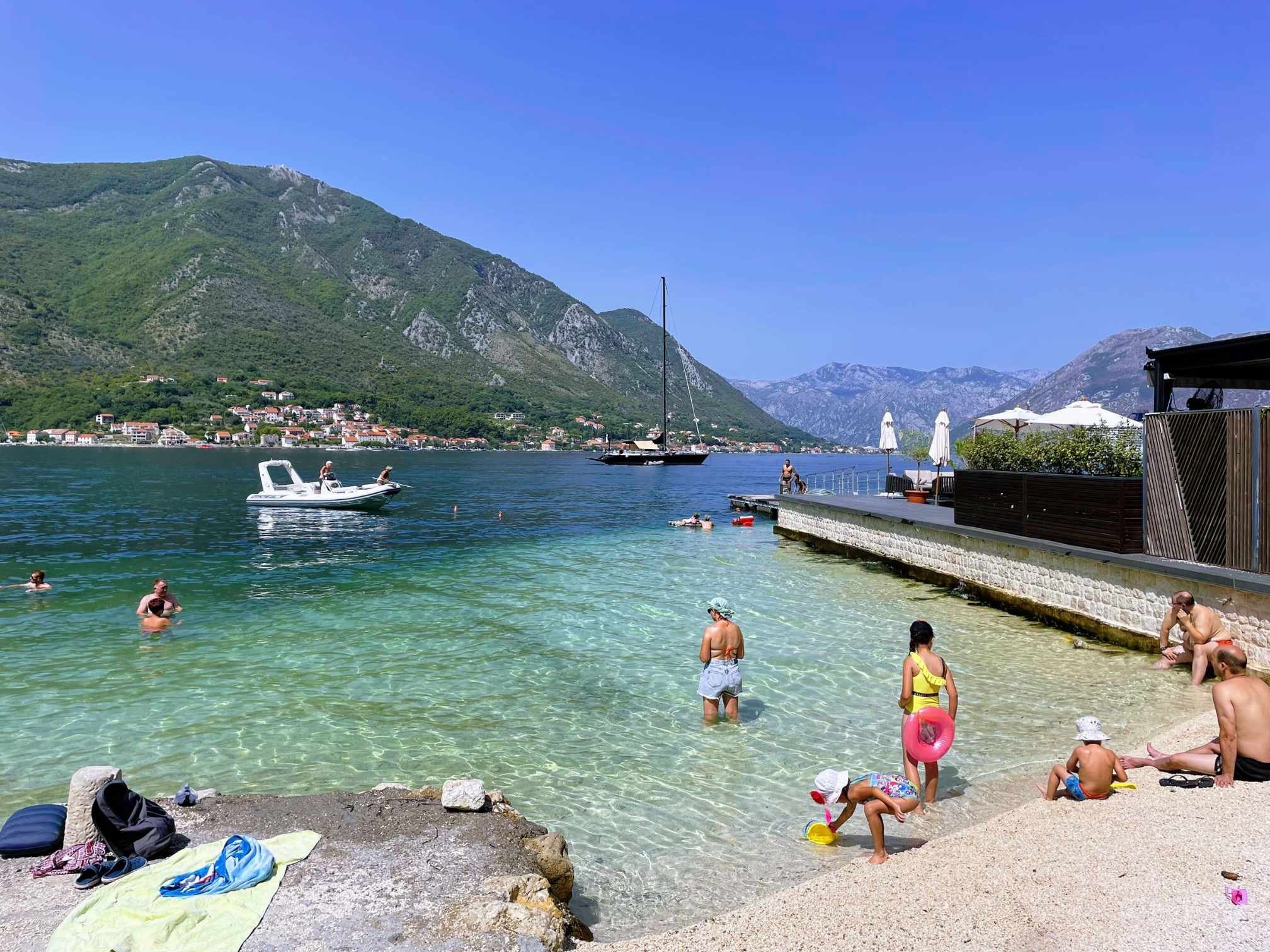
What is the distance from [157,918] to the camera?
4109 millimetres

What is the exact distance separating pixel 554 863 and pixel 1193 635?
1001cm

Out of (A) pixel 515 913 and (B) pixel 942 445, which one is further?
(B) pixel 942 445

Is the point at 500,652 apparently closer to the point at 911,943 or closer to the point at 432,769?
the point at 432,769

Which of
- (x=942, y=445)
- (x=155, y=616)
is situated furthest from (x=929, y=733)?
(x=942, y=445)

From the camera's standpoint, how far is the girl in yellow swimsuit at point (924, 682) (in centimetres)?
659

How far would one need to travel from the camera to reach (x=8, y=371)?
140 meters

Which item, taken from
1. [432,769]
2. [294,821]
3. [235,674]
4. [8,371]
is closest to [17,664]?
[235,674]

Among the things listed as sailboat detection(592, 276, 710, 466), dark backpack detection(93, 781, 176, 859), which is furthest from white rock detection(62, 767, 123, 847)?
sailboat detection(592, 276, 710, 466)

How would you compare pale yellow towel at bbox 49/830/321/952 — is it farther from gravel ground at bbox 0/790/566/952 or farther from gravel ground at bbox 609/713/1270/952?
gravel ground at bbox 609/713/1270/952

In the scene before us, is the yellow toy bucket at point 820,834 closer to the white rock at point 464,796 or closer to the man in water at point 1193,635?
the white rock at point 464,796

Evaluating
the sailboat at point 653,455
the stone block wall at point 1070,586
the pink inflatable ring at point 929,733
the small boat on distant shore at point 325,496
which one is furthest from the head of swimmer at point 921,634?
the sailboat at point 653,455

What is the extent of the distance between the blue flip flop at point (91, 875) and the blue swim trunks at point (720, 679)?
6059 mm

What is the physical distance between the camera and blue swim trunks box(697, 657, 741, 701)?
8.94 metres

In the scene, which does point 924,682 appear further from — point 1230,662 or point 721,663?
point 721,663
